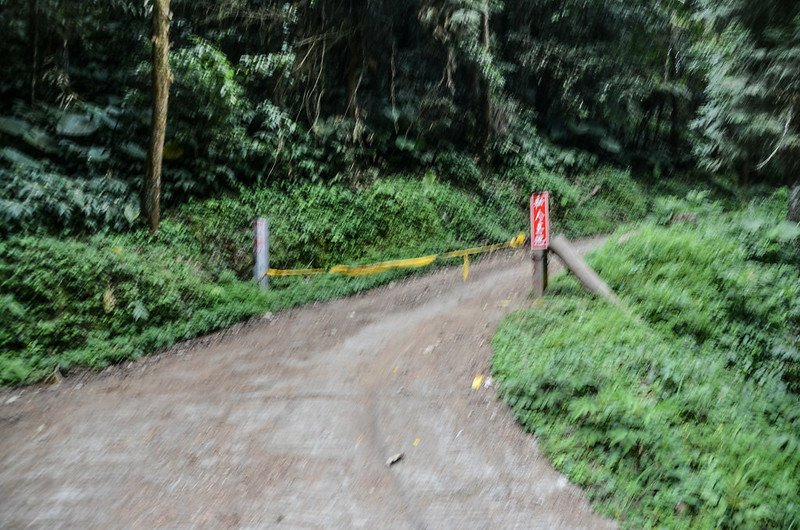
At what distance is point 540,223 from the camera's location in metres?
7.89

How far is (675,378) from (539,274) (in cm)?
305

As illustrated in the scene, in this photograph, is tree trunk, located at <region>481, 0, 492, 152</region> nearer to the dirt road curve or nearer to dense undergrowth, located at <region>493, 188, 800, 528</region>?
dense undergrowth, located at <region>493, 188, 800, 528</region>

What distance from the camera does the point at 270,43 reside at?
13.7 meters

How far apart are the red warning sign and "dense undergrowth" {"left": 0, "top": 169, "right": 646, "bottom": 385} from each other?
393cm

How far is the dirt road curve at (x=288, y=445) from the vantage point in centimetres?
389

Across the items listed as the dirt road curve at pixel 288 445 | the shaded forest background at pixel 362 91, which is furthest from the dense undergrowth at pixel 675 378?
the shaded forest background at pixel 362 91

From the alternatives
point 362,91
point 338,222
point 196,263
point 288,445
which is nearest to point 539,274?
point 288,445

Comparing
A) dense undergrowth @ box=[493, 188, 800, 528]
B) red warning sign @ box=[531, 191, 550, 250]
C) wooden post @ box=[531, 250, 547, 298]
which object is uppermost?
red warning sign @ box=[531, 191, 550, 250]

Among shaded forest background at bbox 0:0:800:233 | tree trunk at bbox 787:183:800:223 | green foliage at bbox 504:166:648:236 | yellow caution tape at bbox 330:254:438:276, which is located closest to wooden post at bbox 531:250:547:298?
yellow caution tape at bbox 330:254:438:276

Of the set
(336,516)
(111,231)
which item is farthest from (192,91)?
(336,516)

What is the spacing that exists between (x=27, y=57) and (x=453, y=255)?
995 cm

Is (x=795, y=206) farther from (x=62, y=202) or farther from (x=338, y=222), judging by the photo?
(x=62, y=202)

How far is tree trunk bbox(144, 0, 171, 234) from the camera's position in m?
9.41

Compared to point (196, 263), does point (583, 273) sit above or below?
above
